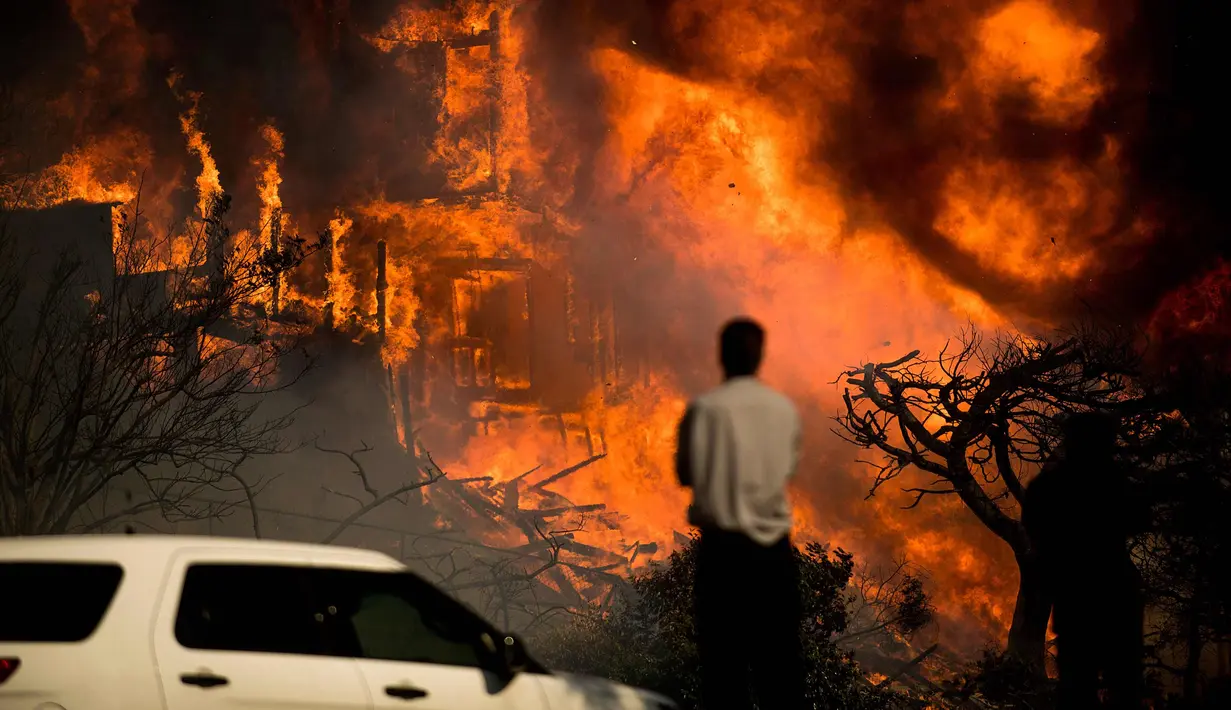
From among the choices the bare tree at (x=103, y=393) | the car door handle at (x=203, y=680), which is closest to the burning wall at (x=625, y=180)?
the bare tree at (x=103, y=393)

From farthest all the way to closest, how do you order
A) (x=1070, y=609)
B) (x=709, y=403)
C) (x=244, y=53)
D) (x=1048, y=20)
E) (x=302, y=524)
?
(x=244, y=53), (x=1048, y=20), (x=302, y=524), (x=1070, y=609), (x=709, y=403)

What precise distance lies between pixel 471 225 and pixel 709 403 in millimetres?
24351

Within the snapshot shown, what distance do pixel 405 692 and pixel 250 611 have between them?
2.48ft

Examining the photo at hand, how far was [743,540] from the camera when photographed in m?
4.20

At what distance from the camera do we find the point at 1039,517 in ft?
18.2

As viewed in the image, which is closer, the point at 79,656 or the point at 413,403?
the point at 79,656

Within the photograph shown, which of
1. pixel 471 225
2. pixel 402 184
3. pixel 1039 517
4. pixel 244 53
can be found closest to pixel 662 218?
pixel 471 225

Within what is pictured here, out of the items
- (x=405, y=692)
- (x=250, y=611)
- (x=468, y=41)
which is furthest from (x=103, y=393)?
(x=468, y=41)

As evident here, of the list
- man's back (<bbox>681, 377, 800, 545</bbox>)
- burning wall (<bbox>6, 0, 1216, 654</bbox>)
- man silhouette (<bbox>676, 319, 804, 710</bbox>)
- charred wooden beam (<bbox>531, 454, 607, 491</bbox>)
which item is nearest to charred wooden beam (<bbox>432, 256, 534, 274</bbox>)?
burning wall (<bbox>6, 0, 1216, 654</bbox>)

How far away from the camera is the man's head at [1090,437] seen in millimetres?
5426

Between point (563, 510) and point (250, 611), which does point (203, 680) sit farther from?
point (563, 510)

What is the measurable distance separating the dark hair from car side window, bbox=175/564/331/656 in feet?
6.89

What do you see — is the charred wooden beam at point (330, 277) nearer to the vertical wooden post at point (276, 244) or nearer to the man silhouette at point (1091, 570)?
the vertical wooden post at point (276, 244)

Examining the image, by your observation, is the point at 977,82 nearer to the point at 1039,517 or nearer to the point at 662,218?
the point at 662,218
